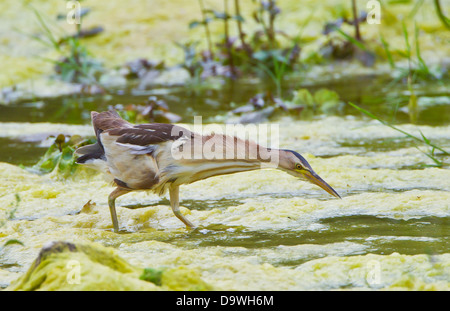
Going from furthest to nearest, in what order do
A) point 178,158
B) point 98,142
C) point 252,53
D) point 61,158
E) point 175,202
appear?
point 252,53, point 61,158, point 98,142, point 175,202, point 178,158

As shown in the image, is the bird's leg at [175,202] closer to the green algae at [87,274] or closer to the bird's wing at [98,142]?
the bird's wing at [98,142]

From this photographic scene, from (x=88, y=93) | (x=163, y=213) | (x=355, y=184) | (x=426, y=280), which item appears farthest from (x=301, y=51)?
(x=426, y=280)

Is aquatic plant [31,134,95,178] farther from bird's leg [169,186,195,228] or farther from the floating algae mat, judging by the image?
bird's leg [169,186,195,228]

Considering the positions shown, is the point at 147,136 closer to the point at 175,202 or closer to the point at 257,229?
the point at 175,202

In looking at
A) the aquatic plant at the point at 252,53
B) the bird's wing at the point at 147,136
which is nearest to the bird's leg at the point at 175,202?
the bird's wing at the point at 147,136

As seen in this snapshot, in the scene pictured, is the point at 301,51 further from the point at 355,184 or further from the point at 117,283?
the point at 117,283

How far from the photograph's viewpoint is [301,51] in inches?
362

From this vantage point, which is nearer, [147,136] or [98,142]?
[147,136]

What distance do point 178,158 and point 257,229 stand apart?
0.60 metres

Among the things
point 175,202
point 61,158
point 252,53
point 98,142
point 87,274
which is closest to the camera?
point 87,274

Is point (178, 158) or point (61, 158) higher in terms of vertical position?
point (178, 158)

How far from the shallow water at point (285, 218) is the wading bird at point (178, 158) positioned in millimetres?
255

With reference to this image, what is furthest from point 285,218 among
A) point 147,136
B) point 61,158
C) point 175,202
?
point 61,158

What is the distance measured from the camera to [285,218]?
3.80m
